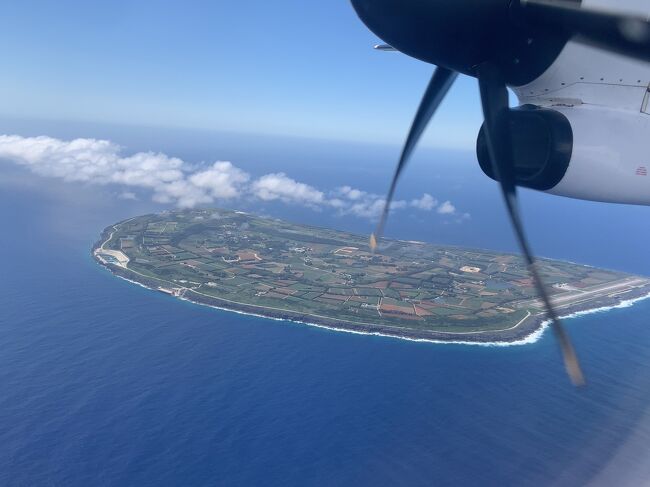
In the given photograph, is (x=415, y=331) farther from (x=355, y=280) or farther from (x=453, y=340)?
(x=355, y=280)

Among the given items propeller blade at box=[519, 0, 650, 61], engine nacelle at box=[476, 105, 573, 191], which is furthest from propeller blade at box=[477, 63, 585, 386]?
propeller blade at box=[519, 0, 650, 61]

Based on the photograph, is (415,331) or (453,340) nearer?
(453,340)

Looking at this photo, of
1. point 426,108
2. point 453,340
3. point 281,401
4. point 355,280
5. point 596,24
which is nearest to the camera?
point 596,24

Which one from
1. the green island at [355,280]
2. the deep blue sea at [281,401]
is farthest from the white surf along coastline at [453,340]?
the deep blue sea at [281,401]

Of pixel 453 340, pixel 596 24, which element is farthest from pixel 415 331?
pixel 596 24

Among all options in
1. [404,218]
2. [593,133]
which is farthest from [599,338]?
[404,218]

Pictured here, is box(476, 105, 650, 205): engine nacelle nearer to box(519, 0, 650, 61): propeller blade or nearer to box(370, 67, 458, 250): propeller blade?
box(519, 0, 650, 61): propeller blade
